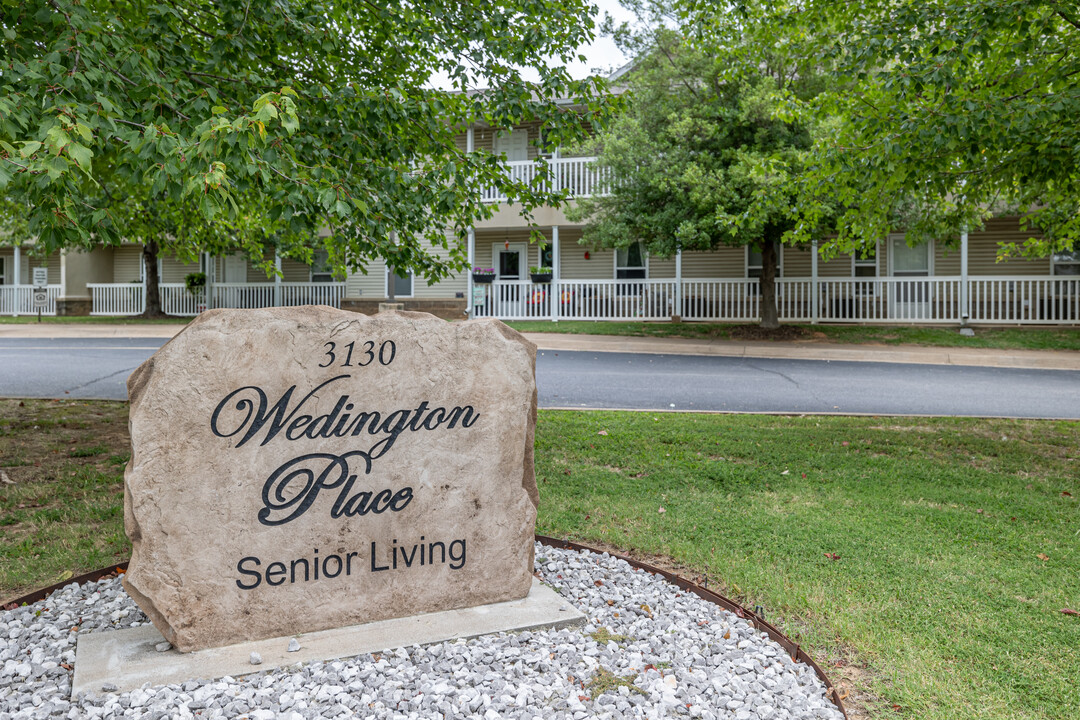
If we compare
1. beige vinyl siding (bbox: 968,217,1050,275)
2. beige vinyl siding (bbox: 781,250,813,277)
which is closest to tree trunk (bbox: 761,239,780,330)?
beige vinyl siding (bbox: 781,250,813,277)

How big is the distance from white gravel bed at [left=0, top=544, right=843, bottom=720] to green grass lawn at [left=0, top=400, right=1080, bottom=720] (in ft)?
1.24

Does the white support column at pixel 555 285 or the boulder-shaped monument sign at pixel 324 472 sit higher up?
the white support column at pixel 555 285

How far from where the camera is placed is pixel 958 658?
328 centimetres

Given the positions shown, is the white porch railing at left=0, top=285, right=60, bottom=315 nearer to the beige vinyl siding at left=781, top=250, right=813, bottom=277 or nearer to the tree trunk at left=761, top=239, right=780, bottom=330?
the tree trunk at left=761, top=239, right=780, bottom=330

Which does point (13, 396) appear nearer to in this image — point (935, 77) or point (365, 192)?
point (365, 192)

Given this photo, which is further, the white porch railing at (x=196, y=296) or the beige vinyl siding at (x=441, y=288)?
the white porch railing at (x=196, y=296)

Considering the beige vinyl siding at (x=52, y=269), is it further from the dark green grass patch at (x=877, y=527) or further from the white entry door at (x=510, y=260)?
the dark green grass patch at (x=877, y=527)

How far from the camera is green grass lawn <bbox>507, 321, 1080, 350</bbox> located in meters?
16.2

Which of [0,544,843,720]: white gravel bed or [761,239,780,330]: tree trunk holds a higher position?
[761,239,780,330]: tree trunk

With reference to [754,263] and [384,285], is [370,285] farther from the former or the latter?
[754,263]

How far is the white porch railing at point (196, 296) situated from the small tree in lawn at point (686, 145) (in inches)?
474

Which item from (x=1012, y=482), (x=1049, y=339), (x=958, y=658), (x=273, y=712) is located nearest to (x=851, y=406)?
(x=1012, y=482)

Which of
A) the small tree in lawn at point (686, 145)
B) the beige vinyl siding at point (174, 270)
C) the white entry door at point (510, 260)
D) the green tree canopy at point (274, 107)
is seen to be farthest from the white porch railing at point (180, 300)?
the green tree canopy at point (274, 107)

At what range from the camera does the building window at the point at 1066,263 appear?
20375 mm
